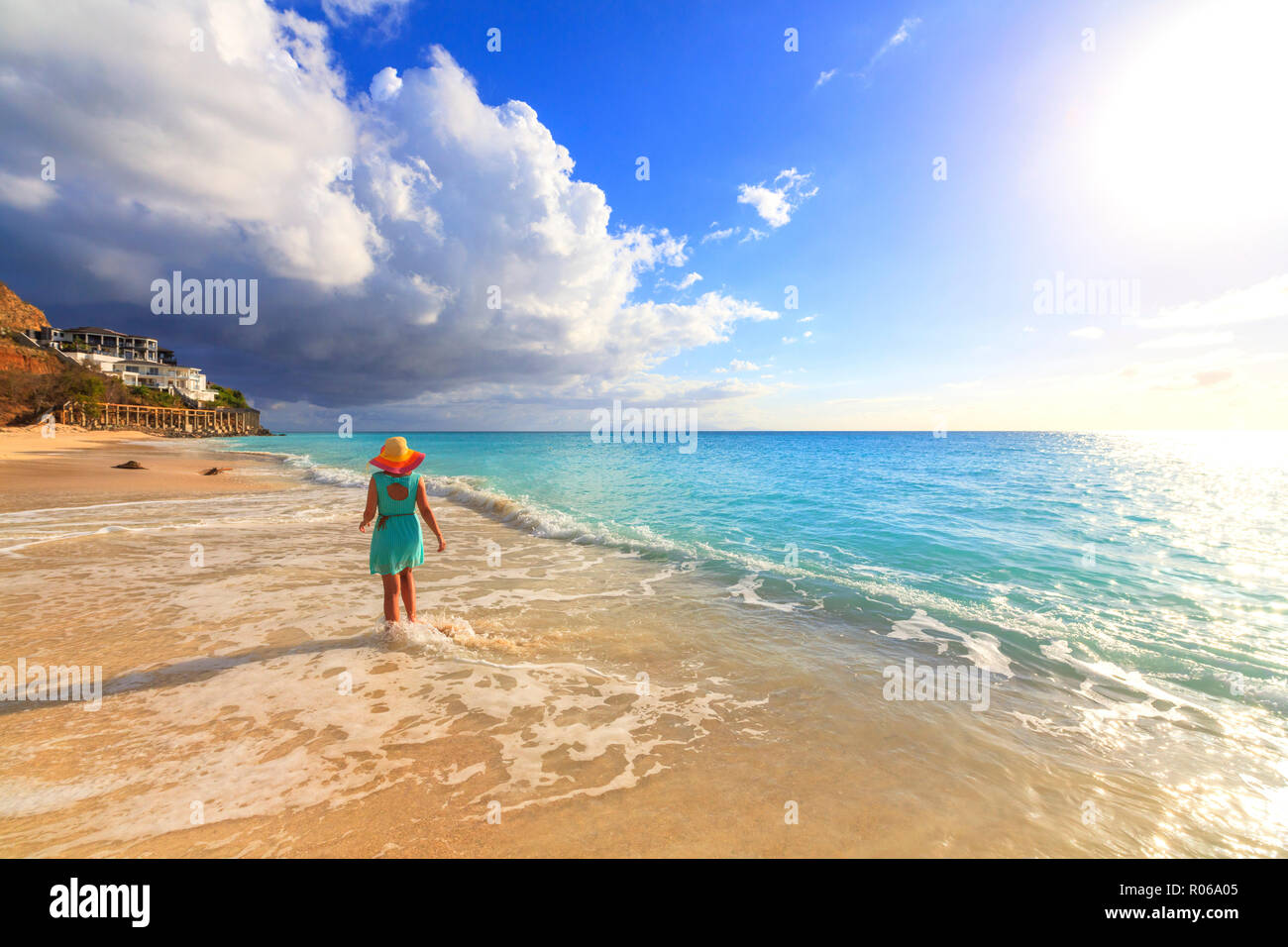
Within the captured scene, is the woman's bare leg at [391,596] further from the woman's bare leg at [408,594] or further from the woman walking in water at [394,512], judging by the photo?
the woman's bare leg at [408,594]

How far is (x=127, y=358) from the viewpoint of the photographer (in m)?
106

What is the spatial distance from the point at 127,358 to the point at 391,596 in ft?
493

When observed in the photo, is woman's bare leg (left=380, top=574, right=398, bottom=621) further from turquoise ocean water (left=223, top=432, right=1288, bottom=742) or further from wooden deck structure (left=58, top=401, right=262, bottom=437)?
wooden deck structure (left=58, top=401, right=262, bottom=437)

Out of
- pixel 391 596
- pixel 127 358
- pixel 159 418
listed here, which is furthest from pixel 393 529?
pixel 127 358

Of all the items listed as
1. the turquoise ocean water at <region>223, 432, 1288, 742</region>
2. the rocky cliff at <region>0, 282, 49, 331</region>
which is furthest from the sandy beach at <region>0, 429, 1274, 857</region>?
the rocky cliff at <region>0, 282, 49, 331</region>

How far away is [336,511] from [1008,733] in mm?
19624

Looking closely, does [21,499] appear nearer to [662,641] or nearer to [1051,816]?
[662,641]

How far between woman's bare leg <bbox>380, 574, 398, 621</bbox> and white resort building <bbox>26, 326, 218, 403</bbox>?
122 m

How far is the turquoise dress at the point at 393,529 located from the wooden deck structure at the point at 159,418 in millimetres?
92697

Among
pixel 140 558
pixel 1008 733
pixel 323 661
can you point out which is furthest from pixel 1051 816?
pixel 140 558

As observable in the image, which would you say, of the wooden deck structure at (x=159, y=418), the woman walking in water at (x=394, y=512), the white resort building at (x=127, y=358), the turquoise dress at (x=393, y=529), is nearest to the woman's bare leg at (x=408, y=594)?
the woman walking in water at (x=394, y=512)

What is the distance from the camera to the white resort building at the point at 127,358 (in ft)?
298
